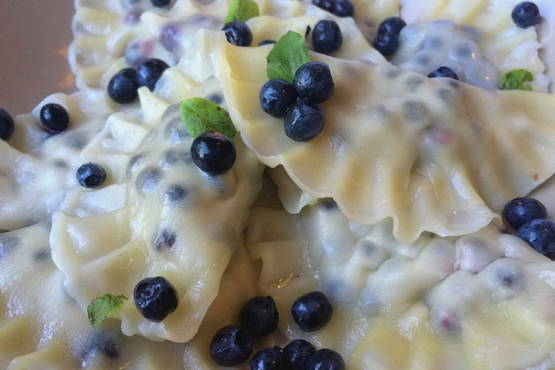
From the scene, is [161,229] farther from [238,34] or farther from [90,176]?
[238,34]

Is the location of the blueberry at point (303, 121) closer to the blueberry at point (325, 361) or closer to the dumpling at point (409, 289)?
the dumpling at point (409, 289)

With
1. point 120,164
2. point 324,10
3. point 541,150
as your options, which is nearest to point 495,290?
point 541,150

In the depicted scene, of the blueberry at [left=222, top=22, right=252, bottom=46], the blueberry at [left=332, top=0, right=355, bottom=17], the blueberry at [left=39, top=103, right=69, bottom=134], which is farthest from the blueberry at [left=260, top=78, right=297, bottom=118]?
the blueberry at [left=332, top=0, right=355, bottom=17]

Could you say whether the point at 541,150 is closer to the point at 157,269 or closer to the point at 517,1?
the point at 517,1

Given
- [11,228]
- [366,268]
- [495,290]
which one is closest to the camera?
[495,290]

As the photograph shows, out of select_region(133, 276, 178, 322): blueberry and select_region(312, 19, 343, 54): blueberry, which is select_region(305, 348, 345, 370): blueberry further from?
select_region(312, 19, 343, 54): blueberry

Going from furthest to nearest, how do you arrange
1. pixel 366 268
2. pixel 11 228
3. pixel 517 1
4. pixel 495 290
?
pixel 517 1
pixel 11 228
pixel 366 268
pixel 495 290
